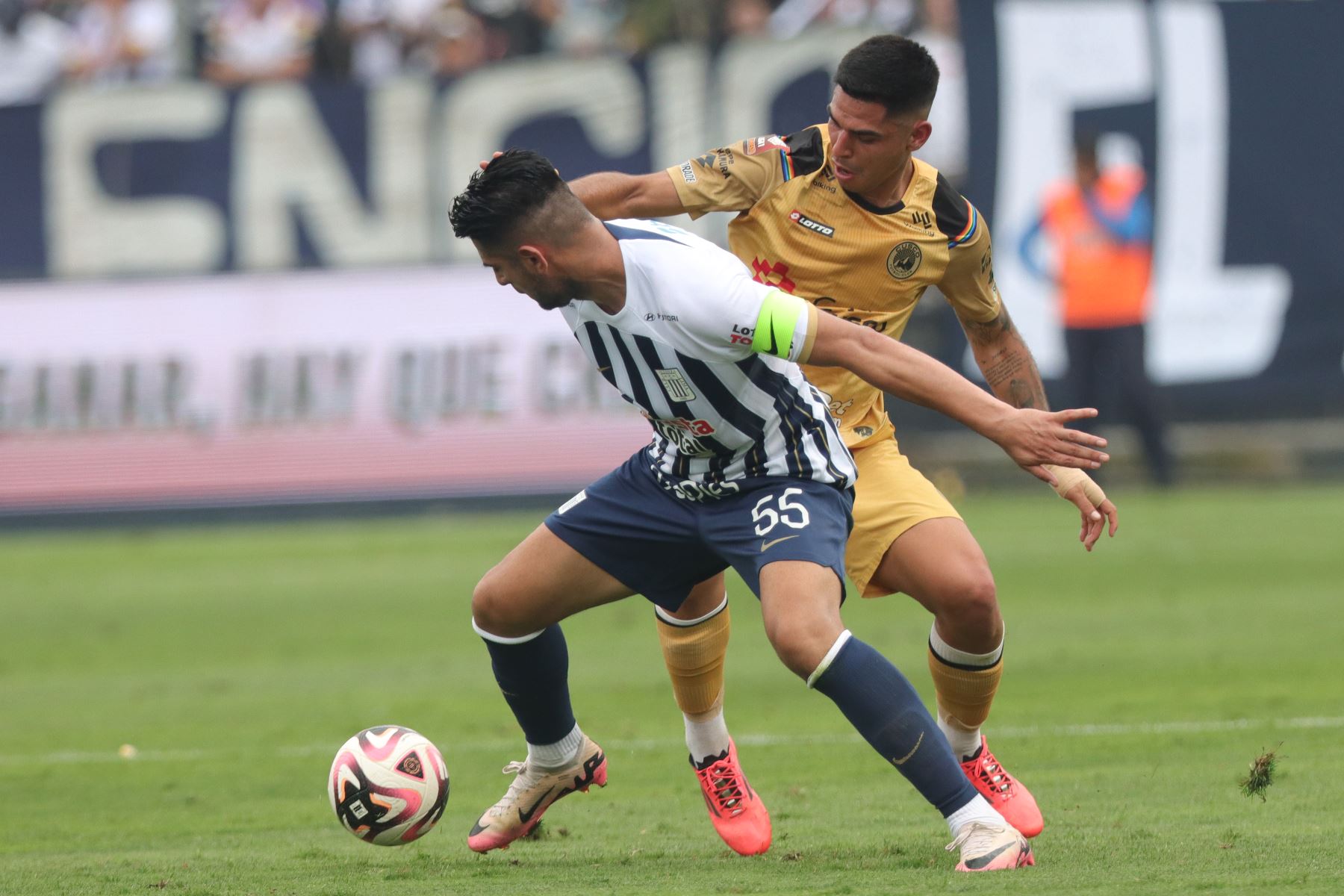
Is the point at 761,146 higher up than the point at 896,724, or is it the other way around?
the point at 761,146

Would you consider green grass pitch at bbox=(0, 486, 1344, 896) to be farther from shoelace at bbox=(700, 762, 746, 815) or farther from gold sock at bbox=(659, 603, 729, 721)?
gold sock at bbox=(659, 603, 729, 721)

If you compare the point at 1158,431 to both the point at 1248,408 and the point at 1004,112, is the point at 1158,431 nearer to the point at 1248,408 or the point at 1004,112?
the point at 1248,408

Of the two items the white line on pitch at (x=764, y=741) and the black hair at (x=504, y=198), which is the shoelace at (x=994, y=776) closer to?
the white line on pitch at (x=764, y=741)

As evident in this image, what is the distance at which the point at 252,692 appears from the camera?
933 cm

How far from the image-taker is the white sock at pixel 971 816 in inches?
188

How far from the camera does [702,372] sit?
16.4 feet

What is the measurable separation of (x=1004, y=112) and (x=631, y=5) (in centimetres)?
422

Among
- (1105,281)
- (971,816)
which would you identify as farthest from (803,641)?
(1105,281)

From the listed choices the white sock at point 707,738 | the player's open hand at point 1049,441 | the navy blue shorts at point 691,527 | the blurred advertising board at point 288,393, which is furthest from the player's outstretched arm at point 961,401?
the blurred advertising board at point 288,393

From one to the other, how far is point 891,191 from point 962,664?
4.87 feet

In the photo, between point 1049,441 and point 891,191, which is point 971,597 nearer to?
point 1049,441

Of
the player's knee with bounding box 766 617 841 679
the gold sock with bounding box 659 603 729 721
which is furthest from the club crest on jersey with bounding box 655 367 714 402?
the gold sock with bounding box 659 603 729 721

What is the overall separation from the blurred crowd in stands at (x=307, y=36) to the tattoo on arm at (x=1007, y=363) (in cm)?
1288

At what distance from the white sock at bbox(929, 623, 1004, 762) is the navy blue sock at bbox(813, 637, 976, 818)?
950mm
